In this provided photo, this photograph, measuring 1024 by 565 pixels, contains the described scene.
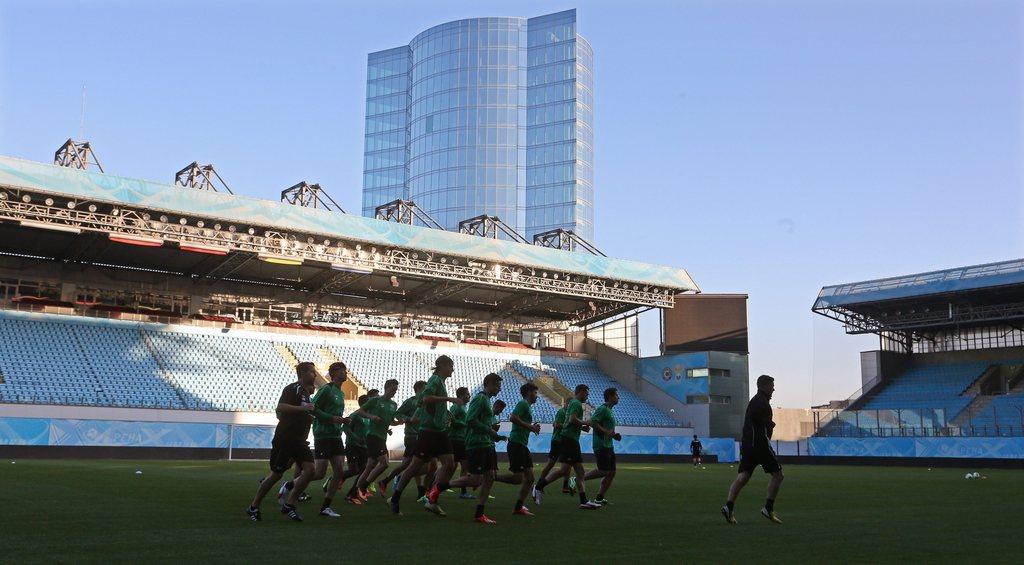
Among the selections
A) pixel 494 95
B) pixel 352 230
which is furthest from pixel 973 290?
pixel 494 95

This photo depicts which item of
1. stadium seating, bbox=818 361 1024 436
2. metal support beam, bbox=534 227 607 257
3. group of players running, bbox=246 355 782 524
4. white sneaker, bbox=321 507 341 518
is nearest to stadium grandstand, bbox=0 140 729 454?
metal support beam, bbox=534 227 607 257

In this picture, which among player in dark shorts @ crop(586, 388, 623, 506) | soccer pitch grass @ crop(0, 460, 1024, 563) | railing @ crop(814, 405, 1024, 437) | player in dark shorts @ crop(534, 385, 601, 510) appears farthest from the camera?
railing @ crop(814, 405, 1024, 437)

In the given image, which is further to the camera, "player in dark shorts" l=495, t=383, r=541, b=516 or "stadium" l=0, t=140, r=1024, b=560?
"stadium" l=0, t=140, r=1024, b=560

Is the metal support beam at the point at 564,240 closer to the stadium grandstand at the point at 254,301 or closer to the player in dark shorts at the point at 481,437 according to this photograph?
the stadium grandstand at the point at 254,301

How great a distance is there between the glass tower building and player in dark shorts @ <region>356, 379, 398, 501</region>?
94.3 meters

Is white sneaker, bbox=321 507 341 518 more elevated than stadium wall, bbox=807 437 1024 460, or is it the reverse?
stadium wall, bbox=807 437 1024 460

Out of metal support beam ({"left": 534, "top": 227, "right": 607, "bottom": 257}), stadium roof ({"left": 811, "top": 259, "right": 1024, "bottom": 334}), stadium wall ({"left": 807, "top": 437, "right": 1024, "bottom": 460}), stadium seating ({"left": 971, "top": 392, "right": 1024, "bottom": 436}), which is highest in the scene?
metal support beam ({"left": 534, "top": 227, "right": 607, "bottom": 257})

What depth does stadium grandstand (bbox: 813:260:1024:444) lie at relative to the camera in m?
45.7

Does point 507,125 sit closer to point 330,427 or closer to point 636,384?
point 636,384

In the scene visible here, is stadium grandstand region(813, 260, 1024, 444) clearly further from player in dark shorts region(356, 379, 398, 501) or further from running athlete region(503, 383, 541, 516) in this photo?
player in dark shorts region(356, 379, 398, 501)

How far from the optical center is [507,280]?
165ft

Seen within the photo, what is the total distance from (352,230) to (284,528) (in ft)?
118

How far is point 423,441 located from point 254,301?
1685 inches

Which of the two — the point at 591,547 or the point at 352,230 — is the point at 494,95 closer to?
the point at 352,230
